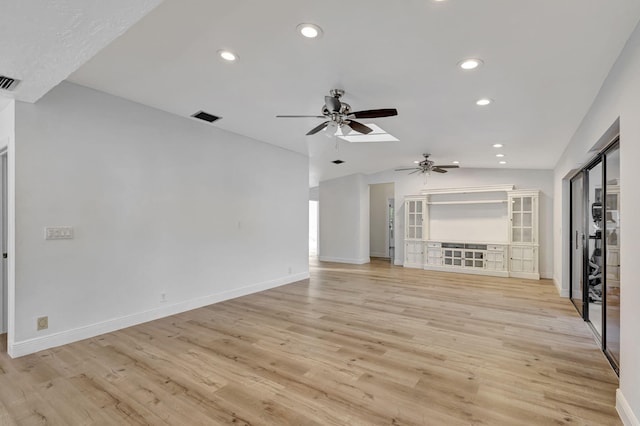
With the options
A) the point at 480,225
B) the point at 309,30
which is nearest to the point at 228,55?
the point at 309,30

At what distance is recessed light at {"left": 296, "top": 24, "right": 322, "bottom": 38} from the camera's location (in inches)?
91.1

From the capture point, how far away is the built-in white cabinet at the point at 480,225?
7371 millimetres

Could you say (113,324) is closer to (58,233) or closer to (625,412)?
(58,233)

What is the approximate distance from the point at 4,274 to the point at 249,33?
389 cm

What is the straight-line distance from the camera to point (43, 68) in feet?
8.12

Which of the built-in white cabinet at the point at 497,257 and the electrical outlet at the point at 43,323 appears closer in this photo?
the electrical outlet at the point at 43,323

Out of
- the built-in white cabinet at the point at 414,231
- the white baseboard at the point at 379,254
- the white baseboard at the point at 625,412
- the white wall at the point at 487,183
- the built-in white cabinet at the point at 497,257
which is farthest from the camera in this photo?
the white baseboard at the point at 379,254

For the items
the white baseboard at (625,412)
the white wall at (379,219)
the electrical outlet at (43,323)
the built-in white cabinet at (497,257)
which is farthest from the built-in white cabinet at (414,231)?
the electrical outlet at (43,323)

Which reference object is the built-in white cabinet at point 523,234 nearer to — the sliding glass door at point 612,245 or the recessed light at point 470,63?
the sliding glass door at point 612,245

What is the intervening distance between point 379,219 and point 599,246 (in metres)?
7.54

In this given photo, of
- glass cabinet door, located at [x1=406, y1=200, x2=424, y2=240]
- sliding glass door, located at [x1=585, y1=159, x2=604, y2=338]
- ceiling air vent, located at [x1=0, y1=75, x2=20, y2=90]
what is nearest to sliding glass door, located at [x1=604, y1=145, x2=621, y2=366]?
sliding glass door, located at [x1=585, y1=159, x2=604, y2=338]

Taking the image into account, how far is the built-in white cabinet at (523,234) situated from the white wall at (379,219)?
4082 mm

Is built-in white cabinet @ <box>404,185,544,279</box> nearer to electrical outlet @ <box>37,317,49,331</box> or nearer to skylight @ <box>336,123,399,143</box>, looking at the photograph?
skylight @ <box>336,123,399,143</box>

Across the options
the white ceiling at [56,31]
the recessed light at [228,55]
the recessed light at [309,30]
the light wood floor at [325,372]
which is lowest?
the light wood floor at [325,372]
